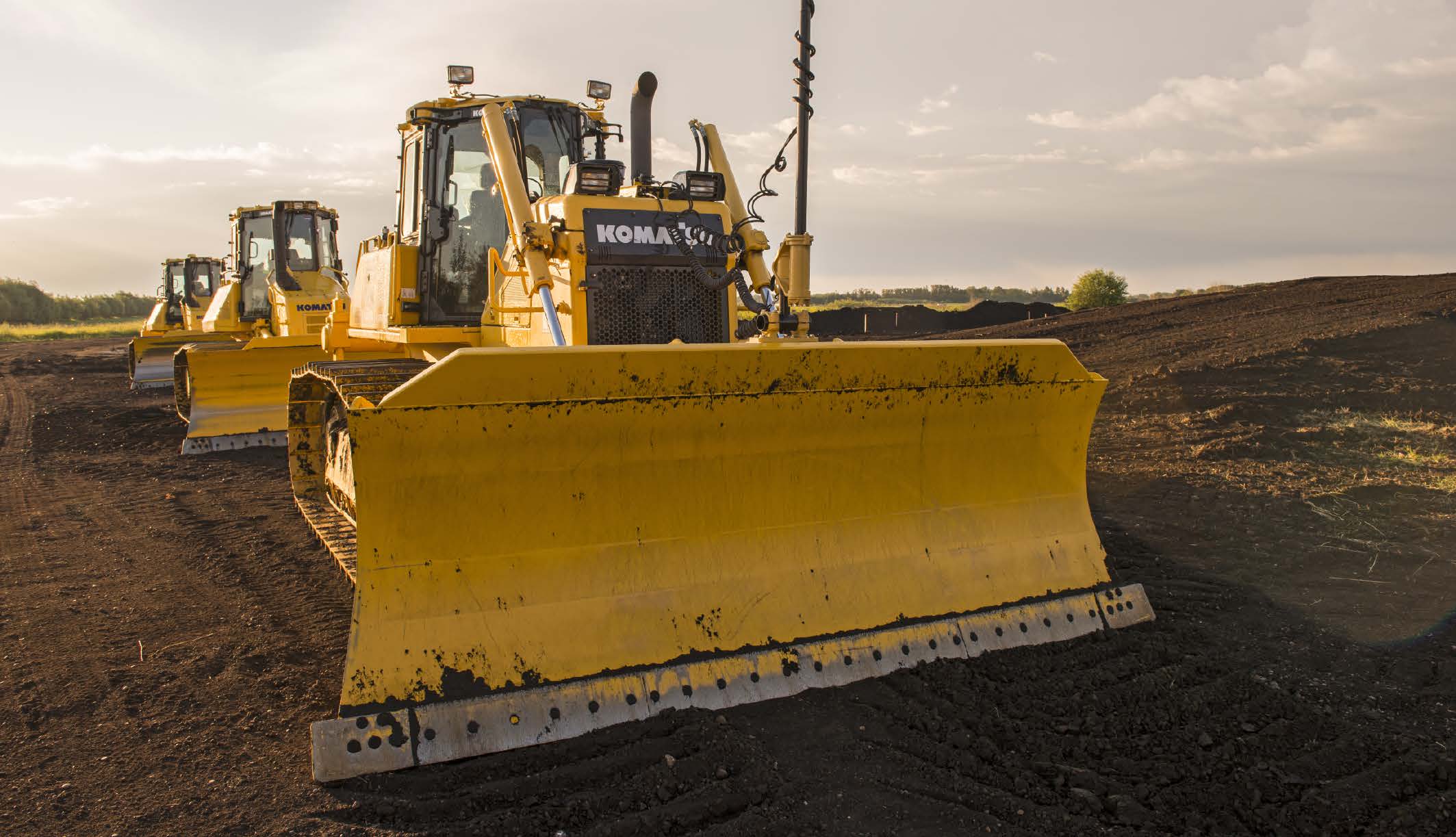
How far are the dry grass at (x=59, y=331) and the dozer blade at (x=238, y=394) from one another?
117 ft

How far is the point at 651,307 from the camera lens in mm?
5387

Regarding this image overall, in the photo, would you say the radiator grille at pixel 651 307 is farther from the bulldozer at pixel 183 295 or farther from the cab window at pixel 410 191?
the bulldozer at pixel 183 295

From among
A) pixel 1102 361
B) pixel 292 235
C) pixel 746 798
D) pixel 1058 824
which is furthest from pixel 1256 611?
pixel 292 235

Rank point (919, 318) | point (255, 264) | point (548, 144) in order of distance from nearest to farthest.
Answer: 1. point (548, 144)
2. point (255, 264)
3. point (919, 318)

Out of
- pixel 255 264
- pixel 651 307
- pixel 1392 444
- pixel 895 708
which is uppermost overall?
pixel 255 264

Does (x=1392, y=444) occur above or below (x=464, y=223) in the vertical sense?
below

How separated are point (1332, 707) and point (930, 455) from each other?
1842mm

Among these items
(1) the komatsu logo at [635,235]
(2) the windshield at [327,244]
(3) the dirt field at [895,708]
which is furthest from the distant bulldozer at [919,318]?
(1) the komatsu logo at [635,235]

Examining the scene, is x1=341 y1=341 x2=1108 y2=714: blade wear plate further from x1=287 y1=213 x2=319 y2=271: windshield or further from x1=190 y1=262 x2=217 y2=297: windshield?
x1=190 y1=262 x2=217 y2=297: windshield

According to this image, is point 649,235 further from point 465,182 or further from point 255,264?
point 255,264

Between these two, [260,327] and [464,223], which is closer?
[464,223]

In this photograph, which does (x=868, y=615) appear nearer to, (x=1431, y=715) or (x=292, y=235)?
(x=1431, y=715)

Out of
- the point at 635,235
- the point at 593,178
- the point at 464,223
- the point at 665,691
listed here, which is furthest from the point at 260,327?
the point at 665,691

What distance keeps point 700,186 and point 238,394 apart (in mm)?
8207
